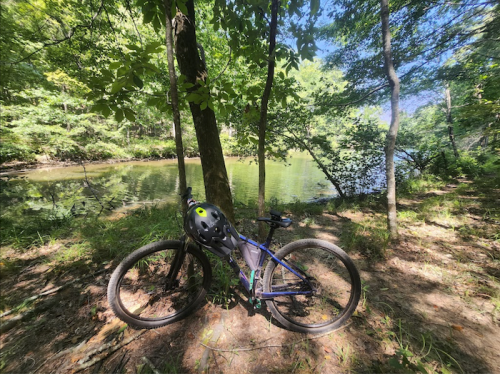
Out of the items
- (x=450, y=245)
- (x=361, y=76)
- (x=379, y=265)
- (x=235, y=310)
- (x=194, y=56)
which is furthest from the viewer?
(x=361, y=76)

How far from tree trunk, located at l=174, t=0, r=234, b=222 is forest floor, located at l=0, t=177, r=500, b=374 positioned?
132 centimetres

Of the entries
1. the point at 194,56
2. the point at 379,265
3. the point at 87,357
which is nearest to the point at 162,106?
the point at 194,56

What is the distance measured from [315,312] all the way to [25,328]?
8.34 ft

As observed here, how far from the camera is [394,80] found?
9.63 ft

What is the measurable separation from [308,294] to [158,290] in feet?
4.93

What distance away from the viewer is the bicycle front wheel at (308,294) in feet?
5.36

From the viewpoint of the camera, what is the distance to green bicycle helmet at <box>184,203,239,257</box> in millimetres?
1499

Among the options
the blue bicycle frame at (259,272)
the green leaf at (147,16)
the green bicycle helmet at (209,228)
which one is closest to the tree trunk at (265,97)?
the blue bicycle frame at (259,272)

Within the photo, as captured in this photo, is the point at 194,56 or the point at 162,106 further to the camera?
the point at 194,56

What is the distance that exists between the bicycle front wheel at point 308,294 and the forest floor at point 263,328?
100mm


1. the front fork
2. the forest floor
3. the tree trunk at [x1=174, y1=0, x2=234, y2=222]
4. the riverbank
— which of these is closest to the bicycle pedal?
the forest floor

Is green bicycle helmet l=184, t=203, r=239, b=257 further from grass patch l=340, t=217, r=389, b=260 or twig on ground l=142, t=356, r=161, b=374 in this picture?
grass patch l=340, t=217, r=389, b=260

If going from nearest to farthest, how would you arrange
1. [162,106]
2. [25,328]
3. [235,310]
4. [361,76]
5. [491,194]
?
[25,328], [235,310], [162,106], [491,194], [361,76]

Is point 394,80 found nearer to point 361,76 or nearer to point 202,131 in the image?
point 361,76
